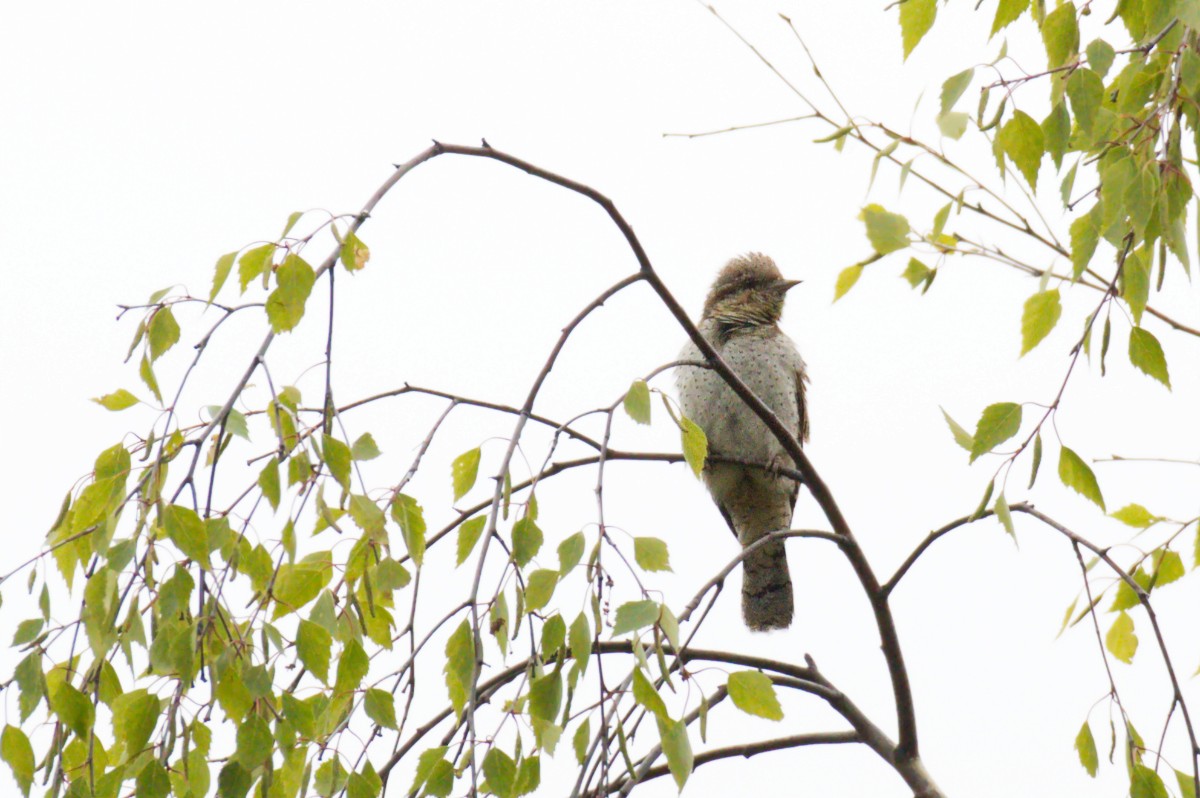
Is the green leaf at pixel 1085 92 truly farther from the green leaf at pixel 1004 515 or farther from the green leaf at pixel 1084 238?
the green leaf at pixel 1004 515

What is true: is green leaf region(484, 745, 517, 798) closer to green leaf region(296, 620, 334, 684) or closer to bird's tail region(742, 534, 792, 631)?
green leaf region(296, 620, 334, 684)

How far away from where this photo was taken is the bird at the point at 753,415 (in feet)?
18.9

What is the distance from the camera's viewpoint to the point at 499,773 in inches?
78.8

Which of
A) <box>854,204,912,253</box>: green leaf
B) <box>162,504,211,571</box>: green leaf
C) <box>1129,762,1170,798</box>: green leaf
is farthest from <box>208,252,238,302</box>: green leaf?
<box>1129,762,1170,798</box>: green leaf

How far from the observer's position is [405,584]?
1.97 m

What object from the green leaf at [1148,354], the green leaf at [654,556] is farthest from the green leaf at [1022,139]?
the green leaf at [654,556]

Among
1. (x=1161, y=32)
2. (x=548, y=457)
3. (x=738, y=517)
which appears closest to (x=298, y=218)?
(x=548, y=457)

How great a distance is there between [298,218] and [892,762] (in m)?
2.38

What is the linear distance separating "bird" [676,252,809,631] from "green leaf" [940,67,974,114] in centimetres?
374

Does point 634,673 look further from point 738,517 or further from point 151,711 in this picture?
point 738,517

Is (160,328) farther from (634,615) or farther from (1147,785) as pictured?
(1147,785)

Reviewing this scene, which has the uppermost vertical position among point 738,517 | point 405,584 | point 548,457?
point 738,517

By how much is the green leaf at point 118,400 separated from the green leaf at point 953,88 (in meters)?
1.37

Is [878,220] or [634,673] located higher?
[878,220]
